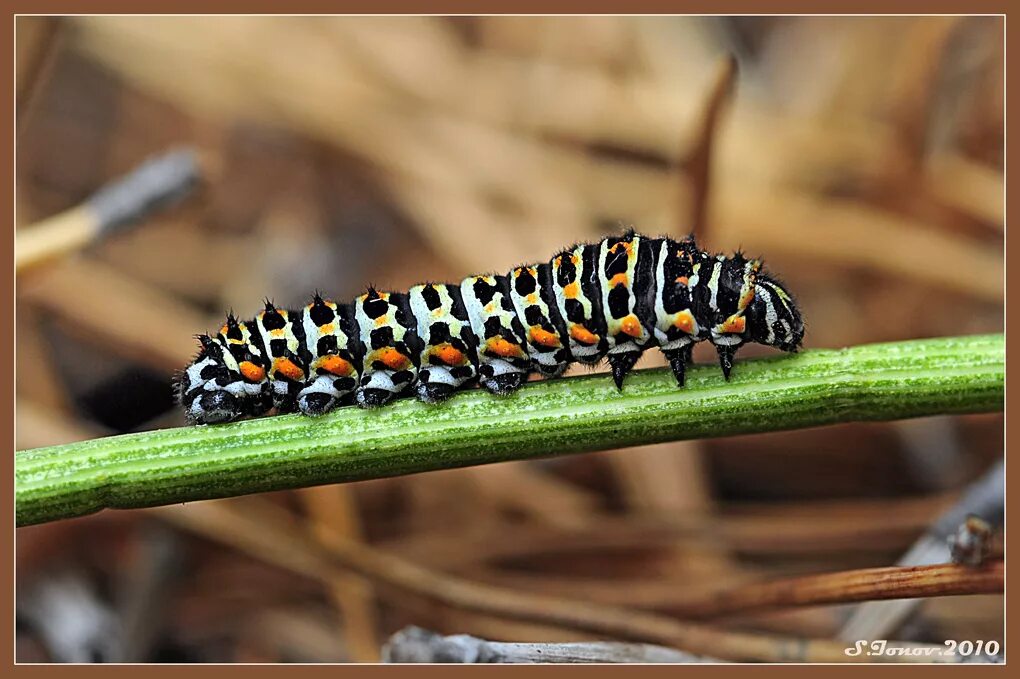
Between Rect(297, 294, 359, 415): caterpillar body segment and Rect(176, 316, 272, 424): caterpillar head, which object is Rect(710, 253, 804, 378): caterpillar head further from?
Rect(176, 316, 272, 424): caterpillar head

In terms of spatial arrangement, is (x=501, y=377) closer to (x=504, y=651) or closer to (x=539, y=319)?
(x=539, y=319)

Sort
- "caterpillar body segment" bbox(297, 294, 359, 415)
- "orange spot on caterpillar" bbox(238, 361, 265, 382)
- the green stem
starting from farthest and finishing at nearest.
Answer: "orange spot on caterpillar" bbox(238, 361, 265, 382) → "caterpillar body segment" bbox(297, 294, 359, 415) → the green stem

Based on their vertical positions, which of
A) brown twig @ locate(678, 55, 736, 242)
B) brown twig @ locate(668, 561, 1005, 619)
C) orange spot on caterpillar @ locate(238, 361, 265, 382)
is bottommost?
brown twig @ locate(668, 561, 1005, 619)

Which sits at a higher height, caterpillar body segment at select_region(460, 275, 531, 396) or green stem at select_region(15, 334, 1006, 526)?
caterpillar body segment at select_region(460, 275, 531, 396)

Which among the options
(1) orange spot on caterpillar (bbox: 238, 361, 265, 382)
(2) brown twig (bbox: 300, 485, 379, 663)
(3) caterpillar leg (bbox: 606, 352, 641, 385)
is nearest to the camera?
(3) caterpillar leg (bbox: 606, 352, 641, 385)

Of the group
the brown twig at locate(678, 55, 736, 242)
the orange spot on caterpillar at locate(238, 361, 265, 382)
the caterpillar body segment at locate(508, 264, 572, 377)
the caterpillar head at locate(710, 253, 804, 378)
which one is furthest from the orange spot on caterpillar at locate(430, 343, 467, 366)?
the brown twig at locate(678, 55, 736, 242)
